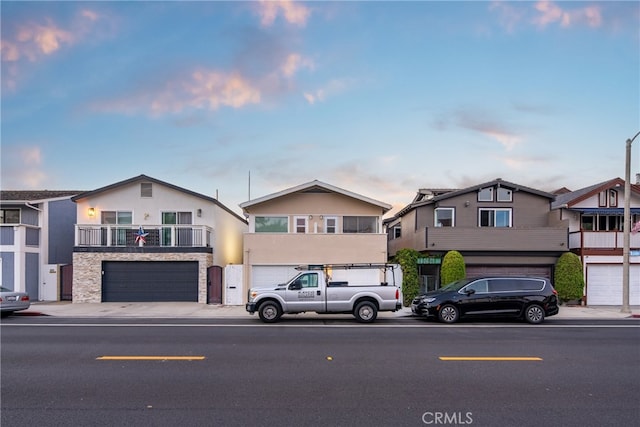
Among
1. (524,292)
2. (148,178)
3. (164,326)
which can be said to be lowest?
(164,326)

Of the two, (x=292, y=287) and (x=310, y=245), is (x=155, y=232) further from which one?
(x=292, y=287)

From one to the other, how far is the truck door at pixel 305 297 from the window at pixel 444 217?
11.5 metres

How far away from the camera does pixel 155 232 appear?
2300 centimetres

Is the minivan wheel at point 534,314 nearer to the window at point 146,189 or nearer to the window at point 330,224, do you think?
the window at point 330,224

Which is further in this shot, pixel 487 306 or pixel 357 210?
pixel 357 210

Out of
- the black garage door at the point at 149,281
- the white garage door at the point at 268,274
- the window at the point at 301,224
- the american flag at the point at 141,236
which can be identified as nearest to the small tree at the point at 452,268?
the window at the point at 301,224

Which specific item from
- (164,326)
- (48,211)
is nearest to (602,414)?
(164,326)

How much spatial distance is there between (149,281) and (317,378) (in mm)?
17164

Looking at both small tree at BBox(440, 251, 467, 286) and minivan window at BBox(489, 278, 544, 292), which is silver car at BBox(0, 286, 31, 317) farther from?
small tree at BBox(440, 251, 467, 286)

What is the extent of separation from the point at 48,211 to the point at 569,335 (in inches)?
988

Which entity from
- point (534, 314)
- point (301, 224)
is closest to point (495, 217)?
point (534, 314)

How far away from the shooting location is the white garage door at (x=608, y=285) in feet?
74.1

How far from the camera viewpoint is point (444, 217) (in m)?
24.5

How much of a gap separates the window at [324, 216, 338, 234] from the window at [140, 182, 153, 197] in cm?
956
